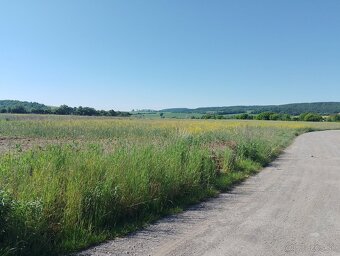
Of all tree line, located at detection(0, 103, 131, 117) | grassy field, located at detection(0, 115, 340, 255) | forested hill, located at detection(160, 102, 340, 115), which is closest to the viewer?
grassy field, located at detection(0, 115, 340, 255)

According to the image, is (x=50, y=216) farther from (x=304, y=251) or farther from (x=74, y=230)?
(x=304, y=251)

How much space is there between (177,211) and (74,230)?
2.89m

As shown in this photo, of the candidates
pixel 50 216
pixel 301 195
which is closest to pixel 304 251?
pixel 50 216

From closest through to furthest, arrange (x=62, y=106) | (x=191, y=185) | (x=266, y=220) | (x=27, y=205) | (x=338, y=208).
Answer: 1. (x=27, y=205)
2. (x=266, y=220)
3. (x=338, y=208)
4. (x=191, y=185)
5. (x=62, y=106)

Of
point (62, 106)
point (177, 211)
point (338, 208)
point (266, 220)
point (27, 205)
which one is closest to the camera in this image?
point (27, 205)

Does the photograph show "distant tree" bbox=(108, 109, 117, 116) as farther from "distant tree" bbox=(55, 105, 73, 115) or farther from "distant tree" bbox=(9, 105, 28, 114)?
"distant tree" bbox=(9, 105, 28, 114)

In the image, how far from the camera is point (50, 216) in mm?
5980

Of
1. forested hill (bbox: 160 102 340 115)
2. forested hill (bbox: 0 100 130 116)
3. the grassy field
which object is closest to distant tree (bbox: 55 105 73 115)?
forested hill (bbox: 0 100 130 116)

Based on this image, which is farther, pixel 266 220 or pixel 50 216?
pixel 266 220

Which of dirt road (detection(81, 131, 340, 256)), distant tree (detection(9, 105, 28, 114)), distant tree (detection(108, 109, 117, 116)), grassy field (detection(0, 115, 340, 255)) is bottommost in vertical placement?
dirt road (detection(81, 131, 340, 256))

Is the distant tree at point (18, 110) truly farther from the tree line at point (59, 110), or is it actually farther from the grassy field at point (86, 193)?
the grassy field at point (86, 193)

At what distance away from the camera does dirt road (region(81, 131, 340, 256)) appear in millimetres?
5961

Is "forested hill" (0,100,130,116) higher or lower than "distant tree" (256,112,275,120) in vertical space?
higher

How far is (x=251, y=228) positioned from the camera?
7215mm
